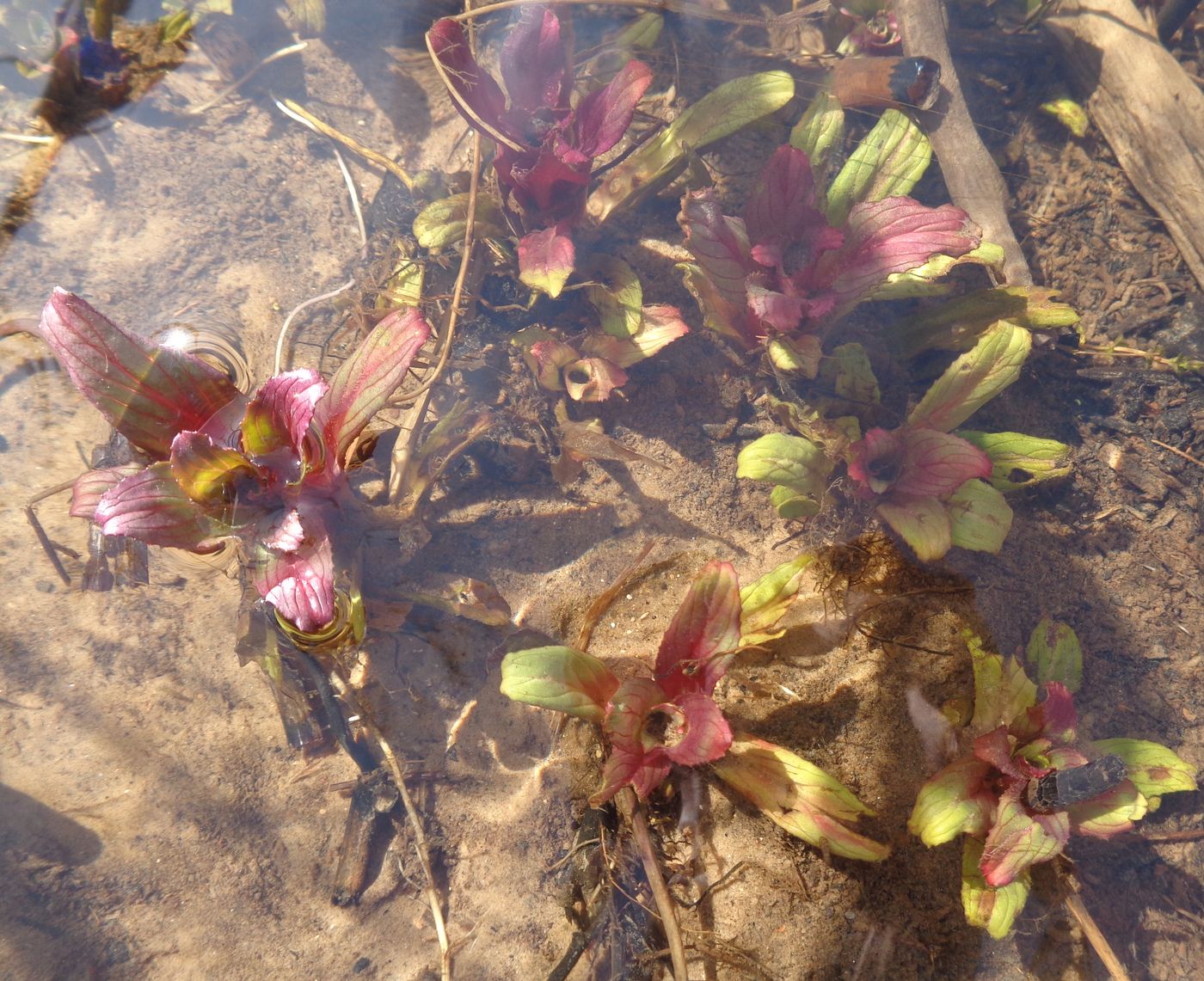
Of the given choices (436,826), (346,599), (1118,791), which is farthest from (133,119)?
(1118,791)

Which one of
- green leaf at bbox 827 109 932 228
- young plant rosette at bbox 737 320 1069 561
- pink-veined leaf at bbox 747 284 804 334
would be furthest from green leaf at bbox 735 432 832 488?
green leaf at bbox 827 109 932 228

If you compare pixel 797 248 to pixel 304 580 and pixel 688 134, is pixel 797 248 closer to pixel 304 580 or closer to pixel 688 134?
pixel 688 134

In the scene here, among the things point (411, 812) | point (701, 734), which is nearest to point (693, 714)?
point (701, 734)

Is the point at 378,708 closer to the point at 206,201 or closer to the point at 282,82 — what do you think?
the point at 206,201

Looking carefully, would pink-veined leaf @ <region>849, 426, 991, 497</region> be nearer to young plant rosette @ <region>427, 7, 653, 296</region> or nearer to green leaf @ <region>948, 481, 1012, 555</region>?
green leaf @ <region>948, 481, 1012, 555</region>

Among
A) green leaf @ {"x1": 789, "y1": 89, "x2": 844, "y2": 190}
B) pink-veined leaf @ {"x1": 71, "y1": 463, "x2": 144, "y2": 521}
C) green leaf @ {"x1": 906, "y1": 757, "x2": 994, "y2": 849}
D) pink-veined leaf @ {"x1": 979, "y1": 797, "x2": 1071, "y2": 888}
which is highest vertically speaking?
green leaf @ {"x1": 789, "y1": 89, "x2": 844, "y2": 190}

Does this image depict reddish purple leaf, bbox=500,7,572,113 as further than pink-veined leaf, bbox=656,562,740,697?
Yes

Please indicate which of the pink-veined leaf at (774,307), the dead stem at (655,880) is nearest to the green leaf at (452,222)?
the pink-veined leaf at (774,307)

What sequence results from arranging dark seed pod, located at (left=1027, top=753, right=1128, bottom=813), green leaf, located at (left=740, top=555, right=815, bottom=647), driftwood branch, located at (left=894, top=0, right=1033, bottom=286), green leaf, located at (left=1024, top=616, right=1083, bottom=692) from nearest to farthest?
dark seed pod, located at (left=1027, top=753, right=1128, bottom=813), green leaf, located at (left=740, top=555, right=815, bottom=647), green leaf, located at (left=1024, top=616, right=1083, bottom=692), driftwood branch, located at (left=894, top=0, right=1033, bottom=286)
